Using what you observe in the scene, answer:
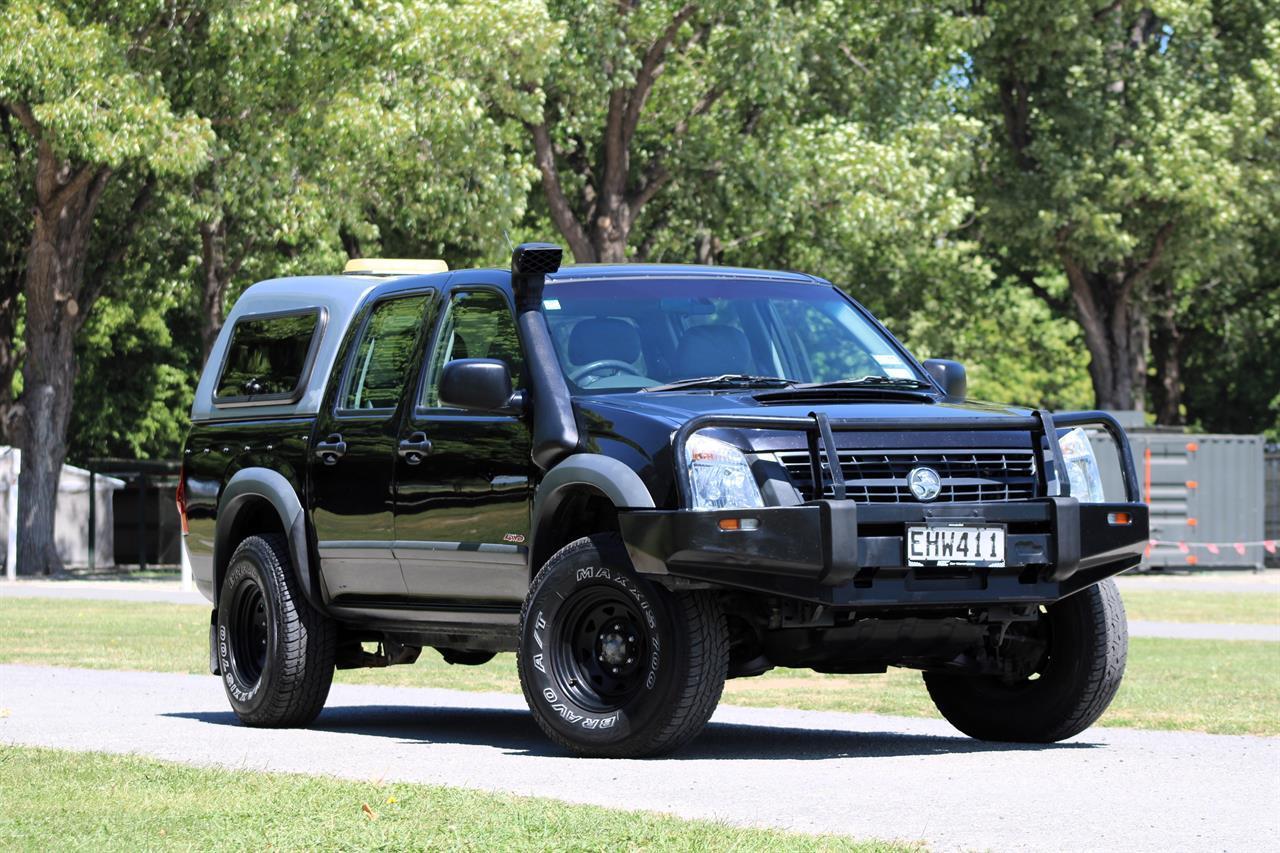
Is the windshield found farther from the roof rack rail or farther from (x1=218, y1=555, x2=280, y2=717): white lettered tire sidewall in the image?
(x1=218, y1=555, x2=280, y2=717): white lettered tire sidewall

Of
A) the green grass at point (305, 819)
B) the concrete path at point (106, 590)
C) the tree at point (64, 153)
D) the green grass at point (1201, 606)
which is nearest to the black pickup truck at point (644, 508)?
the green grass at point (305, 819)

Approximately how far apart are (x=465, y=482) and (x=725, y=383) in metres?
1.22

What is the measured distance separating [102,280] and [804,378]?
3133 centimetres

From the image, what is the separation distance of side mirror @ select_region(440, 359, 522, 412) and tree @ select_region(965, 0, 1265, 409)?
3226 centimetres

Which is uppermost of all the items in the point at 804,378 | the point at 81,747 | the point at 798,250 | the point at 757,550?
the point at 798,250

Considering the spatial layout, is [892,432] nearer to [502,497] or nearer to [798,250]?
[502,497]

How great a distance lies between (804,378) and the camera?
10.0 metres

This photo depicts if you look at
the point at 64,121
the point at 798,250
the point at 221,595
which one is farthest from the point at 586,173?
the point at 221,595

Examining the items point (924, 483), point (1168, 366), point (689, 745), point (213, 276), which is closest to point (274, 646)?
point (689, 745)

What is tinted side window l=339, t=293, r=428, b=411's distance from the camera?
10.8 metres

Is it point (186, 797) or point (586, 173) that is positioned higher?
point (586, 173)

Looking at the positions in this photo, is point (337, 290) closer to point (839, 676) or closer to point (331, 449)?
point (331, 449)

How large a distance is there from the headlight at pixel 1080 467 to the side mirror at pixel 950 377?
89 cm

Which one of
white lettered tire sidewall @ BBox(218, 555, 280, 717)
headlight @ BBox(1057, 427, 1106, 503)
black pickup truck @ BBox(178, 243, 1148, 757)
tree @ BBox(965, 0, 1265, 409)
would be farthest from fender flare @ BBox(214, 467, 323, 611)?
tree @ BBox(965, 0, 1265, 409)
